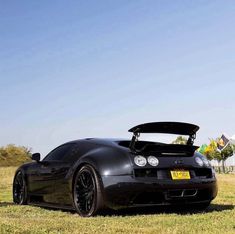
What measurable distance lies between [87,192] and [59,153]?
1.46 metres

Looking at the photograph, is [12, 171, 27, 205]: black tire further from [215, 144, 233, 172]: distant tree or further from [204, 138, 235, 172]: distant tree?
[215, 144, 233, 172]: distant tree

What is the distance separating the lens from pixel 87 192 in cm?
634

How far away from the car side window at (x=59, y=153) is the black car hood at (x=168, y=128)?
159 cm

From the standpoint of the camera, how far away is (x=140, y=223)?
5.23 m

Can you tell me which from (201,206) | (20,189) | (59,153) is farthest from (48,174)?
(201,206)

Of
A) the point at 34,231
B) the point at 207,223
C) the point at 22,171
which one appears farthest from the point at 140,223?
the point at 22,171

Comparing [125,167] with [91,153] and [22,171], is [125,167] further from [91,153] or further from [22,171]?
[22,171]

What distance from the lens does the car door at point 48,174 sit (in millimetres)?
7157

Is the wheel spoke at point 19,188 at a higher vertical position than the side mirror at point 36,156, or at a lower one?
lower

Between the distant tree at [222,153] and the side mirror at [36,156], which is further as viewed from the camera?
the distant tree at [222,153]

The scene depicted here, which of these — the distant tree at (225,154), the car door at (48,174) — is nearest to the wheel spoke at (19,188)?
the car door at (48,174)

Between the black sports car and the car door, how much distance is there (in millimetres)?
26

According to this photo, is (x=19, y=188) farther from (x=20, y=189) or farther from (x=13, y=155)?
(x=13, y=155)

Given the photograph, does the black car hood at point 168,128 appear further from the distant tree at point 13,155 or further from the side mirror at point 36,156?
the distant tree at point 13,155
